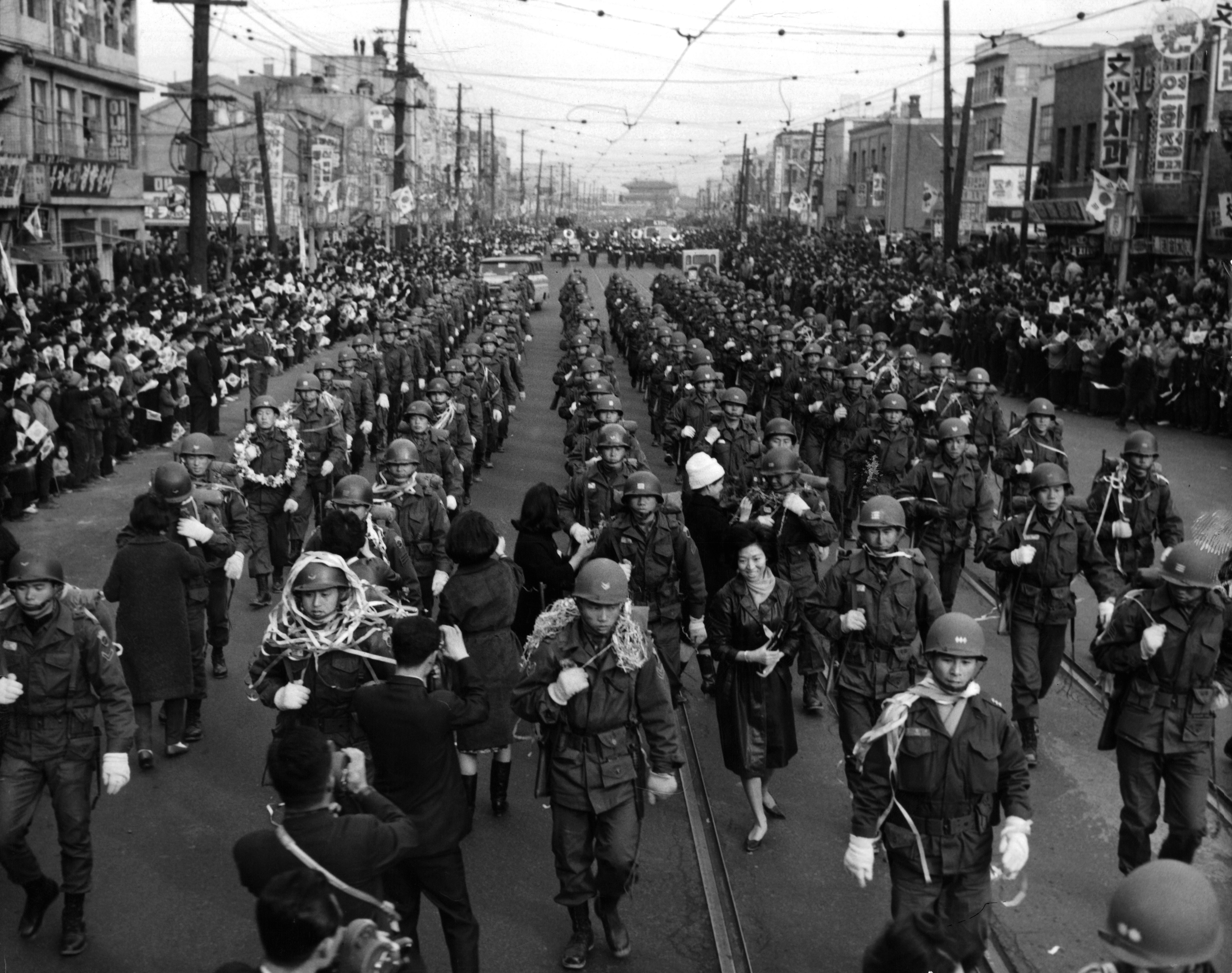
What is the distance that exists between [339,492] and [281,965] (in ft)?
17.7

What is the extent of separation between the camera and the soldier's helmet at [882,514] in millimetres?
7410

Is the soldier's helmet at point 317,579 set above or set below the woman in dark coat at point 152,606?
above

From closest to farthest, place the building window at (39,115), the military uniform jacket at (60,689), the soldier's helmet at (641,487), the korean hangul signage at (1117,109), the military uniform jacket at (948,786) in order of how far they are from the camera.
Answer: the military uniform jacket at (948,786) < the military uniform jacket at (60,689) < the soldier's helmet at (641,487) < the korean hangul signage at (1117,109) < the building window at (39,115)

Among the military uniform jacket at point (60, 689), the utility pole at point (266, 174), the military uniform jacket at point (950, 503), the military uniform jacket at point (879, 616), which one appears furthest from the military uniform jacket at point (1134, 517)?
the utility pole at point (266, 174)

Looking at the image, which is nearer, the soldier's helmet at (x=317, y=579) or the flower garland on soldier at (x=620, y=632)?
the flower garland on soldier at (x=620, y=632)

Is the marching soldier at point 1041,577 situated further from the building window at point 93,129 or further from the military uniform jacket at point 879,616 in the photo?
the building window at point 93,129

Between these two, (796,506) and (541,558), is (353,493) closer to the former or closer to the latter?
(541,558)

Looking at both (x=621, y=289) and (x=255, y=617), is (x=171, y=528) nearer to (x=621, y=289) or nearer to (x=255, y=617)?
(x=255, y=617)

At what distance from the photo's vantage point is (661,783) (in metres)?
6.04

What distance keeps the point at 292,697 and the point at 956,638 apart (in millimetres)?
2655

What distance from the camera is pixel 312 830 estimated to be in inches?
177

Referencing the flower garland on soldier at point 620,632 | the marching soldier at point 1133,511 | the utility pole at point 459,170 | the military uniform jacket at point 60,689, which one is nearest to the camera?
the flower garland on soldier at point 620,632

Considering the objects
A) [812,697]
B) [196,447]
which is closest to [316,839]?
[812,697]

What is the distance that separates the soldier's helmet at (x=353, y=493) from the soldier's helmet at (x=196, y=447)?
1287 mm
